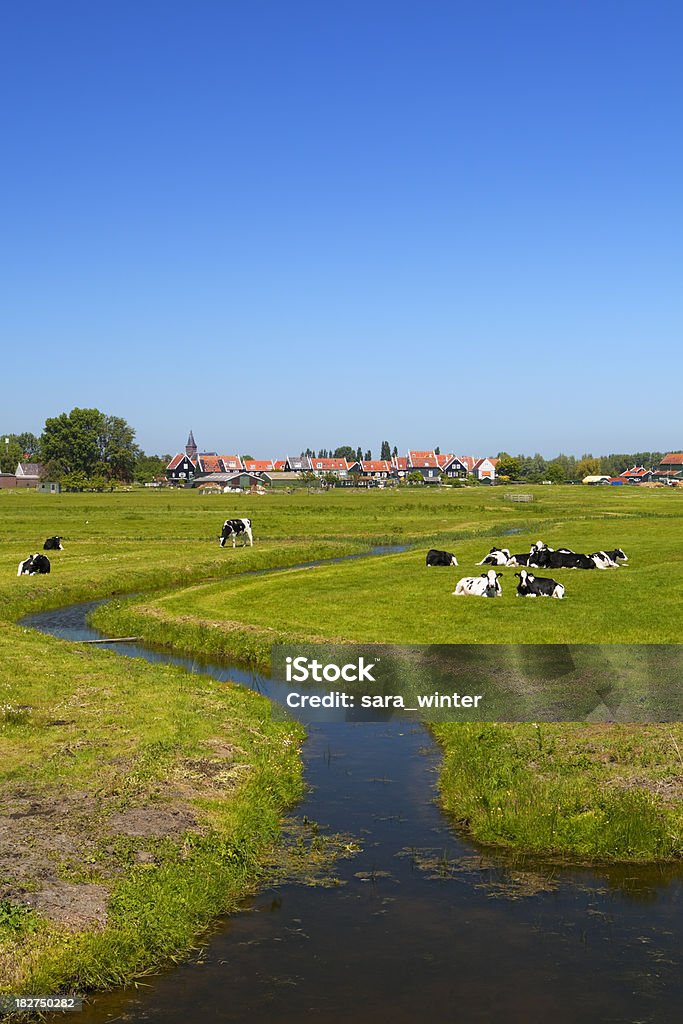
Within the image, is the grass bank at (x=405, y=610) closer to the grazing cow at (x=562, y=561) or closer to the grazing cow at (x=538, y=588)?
the grazing cow at (x=538, y=588)

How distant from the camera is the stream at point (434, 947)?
10.6 m

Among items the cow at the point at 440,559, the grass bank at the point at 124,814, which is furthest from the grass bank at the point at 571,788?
the cow at the point at 440,559

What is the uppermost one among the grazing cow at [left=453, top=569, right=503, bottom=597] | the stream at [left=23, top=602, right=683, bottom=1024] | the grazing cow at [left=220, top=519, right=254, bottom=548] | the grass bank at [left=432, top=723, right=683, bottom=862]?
the grazing cow at [left=220, top=519, right=254, bottom=548]

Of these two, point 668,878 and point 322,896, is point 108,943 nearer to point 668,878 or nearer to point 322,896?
point 322,896

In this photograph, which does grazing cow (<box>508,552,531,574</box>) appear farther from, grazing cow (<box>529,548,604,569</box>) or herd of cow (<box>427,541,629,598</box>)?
grazing cow (<box>529,548,604,569</box>)

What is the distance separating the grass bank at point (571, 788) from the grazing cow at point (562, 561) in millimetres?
23479

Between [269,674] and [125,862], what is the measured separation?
1515 cm

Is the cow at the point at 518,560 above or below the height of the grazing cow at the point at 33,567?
above

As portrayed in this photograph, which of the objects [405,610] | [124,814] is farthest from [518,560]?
[124,814]

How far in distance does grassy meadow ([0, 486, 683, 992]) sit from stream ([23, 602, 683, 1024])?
2.16 ft

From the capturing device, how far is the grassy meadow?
40.5 ft

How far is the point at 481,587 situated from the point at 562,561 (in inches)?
335

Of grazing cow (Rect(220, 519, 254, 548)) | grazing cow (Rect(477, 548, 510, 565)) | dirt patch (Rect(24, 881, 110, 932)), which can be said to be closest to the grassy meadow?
dirt patch (Rect(24, 881, 110, 932))

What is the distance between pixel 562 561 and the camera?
142ft
